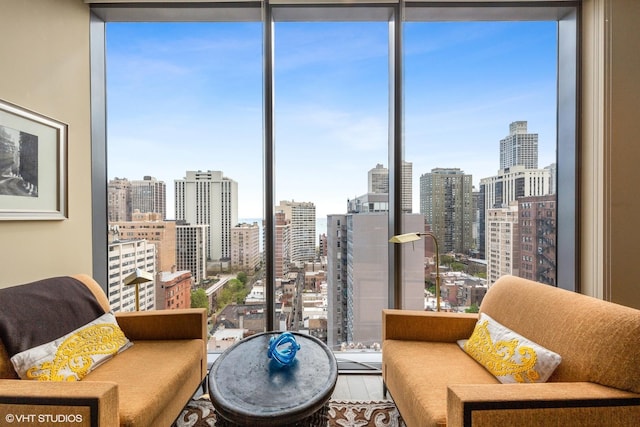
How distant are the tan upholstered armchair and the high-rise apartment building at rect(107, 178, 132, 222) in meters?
0.72

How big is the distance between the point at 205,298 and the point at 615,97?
10.9 feet

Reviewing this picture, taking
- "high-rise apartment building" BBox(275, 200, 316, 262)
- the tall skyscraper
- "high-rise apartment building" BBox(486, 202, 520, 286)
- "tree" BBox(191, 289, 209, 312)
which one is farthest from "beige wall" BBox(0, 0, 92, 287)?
"high-rise apartment building" BBox(486, 202, 520, 286)

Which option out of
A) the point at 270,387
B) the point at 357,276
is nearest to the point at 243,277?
the point at 357,276

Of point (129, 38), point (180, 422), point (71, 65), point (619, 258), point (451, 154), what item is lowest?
point (180, 422)

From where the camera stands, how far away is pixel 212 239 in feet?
8.27

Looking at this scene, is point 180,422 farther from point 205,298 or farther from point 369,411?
point 369,411

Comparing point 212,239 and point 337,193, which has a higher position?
point 337,193

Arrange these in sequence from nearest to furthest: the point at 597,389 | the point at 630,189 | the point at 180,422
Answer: the point at 597,389
the point at 180,422
the point at 630,189

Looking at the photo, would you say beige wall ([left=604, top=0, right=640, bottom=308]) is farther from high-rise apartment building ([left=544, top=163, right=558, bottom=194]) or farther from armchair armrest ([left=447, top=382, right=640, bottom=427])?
armchair armrest ([left=447, top=382, right=640, bottom=427])

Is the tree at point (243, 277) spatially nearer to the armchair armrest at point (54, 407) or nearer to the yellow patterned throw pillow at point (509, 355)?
the armchair armrest at point (54, 407)

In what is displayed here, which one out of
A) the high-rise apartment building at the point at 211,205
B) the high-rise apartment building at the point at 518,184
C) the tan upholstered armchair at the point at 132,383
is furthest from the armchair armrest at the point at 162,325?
the high-rise apartment building at the point at 518,184

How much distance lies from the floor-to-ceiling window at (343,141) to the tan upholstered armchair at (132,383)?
654 millimetres

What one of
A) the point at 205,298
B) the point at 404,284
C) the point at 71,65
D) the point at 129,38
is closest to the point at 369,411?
the point at 404,284

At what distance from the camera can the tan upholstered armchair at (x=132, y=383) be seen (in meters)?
1.02
